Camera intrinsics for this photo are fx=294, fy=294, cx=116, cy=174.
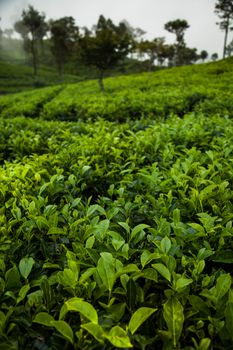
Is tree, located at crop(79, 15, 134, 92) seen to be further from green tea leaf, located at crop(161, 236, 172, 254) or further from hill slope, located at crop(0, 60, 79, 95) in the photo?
hill slope, located at crop(0, 60, 79, 95)

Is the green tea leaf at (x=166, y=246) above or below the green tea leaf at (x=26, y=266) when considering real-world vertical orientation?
above

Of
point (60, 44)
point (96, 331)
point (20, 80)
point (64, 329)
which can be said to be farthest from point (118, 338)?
point (60, 44)

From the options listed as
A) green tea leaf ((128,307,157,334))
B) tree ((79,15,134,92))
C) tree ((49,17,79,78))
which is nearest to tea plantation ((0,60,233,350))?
green tea leaf ((128,307,157,334))

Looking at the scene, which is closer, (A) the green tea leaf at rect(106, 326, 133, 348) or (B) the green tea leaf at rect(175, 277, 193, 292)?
(A) the green tea leaf at rect(106, 326, 133, 348)

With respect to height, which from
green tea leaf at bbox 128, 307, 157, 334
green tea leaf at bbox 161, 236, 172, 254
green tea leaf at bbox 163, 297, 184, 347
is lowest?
green tea leaf at bbox 163, 297, 184, 347

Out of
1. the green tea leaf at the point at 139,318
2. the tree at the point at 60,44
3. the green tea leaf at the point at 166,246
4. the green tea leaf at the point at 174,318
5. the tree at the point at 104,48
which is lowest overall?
the green tea leaf at the point at 174,318

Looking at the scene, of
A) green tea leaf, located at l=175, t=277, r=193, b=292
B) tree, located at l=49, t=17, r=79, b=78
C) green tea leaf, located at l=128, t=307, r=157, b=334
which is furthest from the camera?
tree, located at l=49, t=17, r=79, b=78

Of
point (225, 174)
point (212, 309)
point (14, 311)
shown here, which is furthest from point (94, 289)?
point (225, 174)

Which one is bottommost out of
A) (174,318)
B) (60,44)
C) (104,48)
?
(174,318)

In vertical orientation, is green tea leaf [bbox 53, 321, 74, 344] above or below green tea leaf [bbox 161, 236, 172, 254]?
below

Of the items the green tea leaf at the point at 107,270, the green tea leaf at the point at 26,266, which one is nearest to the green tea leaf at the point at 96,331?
the green tea leaf at the point at 107,270

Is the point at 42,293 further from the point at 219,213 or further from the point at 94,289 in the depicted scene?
the point at 219,213

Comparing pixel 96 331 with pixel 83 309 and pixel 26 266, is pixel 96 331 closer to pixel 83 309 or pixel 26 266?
pixel 83 309

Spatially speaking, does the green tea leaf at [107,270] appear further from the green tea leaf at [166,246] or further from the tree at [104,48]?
the tree at [104,48]
